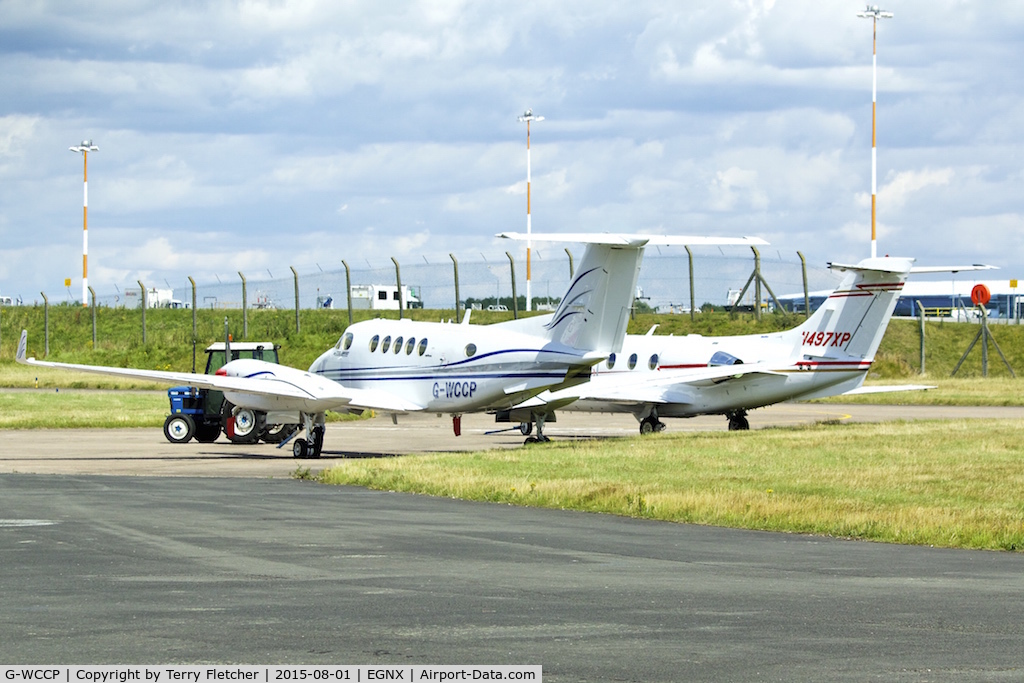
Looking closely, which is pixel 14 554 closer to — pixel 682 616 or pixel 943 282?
pixel 682 616

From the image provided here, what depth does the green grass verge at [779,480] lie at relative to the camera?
1666 centimetres

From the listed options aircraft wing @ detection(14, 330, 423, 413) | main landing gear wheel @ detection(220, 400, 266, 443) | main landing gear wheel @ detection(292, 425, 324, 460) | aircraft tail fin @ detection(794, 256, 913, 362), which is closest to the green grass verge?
aircraft tail fin @ detection(794, 256, 913, 362)

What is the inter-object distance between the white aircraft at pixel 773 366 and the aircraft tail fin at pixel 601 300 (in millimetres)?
4297

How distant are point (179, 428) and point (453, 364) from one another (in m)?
9.47

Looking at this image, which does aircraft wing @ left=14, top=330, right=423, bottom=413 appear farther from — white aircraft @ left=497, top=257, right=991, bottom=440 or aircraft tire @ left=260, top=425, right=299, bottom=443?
aircraft tire @ left=260, top=425, right=299, bottom=443

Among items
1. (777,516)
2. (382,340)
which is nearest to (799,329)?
(382,340)

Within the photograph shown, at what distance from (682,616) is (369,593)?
2.62 meters

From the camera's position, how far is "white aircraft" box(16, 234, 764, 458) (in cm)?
2712

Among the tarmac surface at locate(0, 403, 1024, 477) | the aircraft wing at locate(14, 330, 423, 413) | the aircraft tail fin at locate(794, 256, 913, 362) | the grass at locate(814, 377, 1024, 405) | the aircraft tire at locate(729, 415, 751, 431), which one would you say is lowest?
the tarmac surface at locate(0, 403, 1024, 477)

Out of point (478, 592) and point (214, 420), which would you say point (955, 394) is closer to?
point (214, 420)

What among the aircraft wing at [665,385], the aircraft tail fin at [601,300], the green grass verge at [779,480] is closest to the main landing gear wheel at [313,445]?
the green grass verge at [779,480]

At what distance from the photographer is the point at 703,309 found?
7238 centimetres

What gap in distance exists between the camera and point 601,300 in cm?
2712

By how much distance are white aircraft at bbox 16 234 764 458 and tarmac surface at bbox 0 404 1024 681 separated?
25.9 ft
